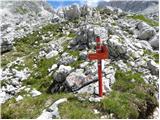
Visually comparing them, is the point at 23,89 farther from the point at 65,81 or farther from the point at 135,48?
the point at 135,48

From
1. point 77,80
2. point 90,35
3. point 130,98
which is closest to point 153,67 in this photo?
point 130,98

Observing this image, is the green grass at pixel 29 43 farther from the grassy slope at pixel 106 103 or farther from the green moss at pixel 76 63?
the grassy slope at pixel 106 103

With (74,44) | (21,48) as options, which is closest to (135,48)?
(74,44)

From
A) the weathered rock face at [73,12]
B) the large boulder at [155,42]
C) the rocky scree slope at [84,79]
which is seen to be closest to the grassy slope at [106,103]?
the rocky scree slope at [84,79]

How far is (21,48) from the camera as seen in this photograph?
3294 centimetres

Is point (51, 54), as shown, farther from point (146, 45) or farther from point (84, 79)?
point (84, 79)

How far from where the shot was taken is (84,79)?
19219 millimetres

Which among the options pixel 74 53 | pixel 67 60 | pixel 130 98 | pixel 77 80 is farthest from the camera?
pixel 74 53

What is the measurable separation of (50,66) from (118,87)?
6.88 metres

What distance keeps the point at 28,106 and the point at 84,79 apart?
304 cm

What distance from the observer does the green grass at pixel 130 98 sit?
1655 cm

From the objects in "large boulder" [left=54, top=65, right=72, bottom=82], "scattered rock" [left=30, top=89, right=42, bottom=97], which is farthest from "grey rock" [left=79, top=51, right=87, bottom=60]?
"scattered rock" [left=30, top=89, right=42, bottom=97]

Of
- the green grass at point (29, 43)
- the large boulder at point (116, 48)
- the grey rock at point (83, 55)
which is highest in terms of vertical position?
the large boulder at point (116, 48)

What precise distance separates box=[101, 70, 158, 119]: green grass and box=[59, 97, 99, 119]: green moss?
0.65 m
